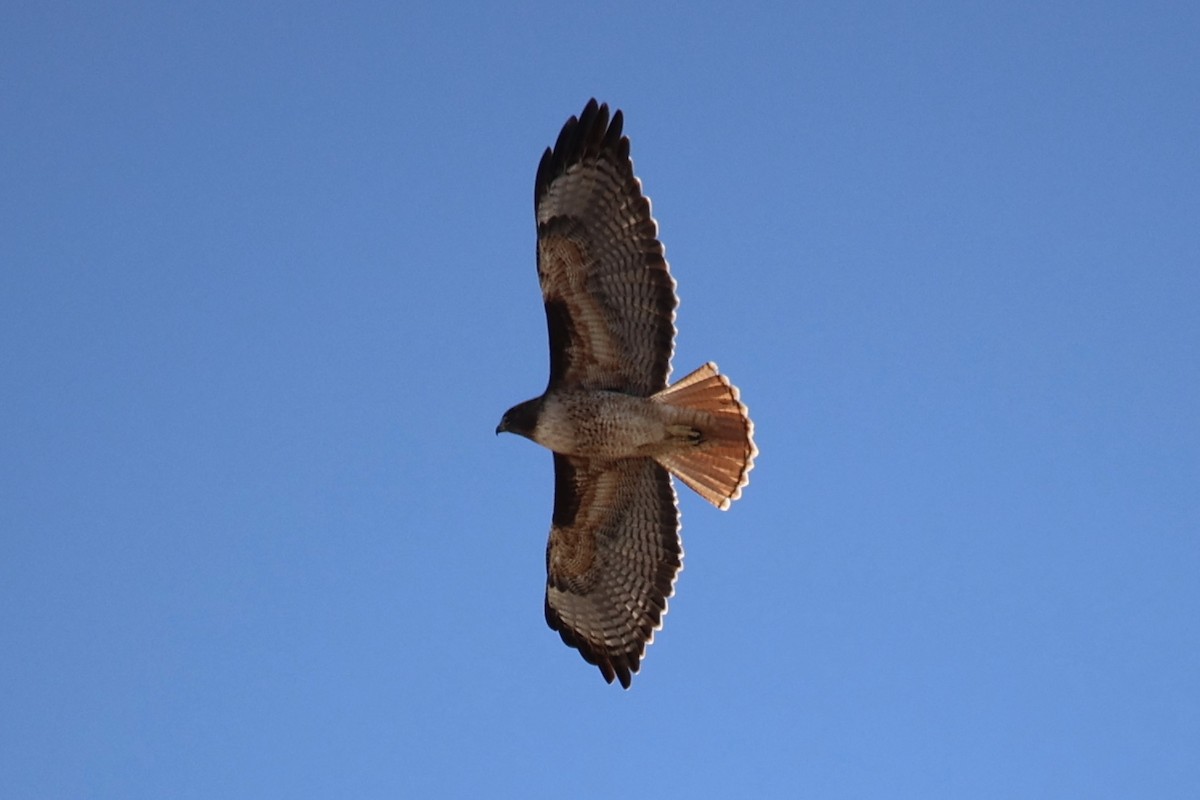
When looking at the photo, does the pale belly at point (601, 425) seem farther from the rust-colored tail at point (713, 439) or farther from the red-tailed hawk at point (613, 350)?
the rust-colored tail at point (713, 439)

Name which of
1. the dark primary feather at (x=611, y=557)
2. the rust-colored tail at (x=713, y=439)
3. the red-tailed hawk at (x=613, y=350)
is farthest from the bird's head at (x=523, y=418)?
the rust-colored tail at (x=713, y=439)

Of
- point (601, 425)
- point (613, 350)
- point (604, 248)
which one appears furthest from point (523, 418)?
point (604, 248)

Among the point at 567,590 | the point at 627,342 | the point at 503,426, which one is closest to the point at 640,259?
the point at 627,342

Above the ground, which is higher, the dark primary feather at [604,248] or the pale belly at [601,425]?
the dark primary feather at [604,248]

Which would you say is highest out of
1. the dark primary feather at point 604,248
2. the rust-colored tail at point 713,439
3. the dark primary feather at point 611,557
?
the dark primary feather at point 604,248

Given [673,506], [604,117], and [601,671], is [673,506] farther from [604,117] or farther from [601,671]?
[604,117]

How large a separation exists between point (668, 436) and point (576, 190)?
156 centimetres

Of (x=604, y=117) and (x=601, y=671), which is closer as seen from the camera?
(x=604, y=117)

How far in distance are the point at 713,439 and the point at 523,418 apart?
1.16 meters

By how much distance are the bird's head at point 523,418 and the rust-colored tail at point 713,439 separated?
2.51 feet

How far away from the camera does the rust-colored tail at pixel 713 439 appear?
33.2 feet

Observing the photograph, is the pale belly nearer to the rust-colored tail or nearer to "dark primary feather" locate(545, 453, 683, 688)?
the rust-colored tail

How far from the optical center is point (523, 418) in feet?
34.2

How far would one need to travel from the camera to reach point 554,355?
1042 cm
